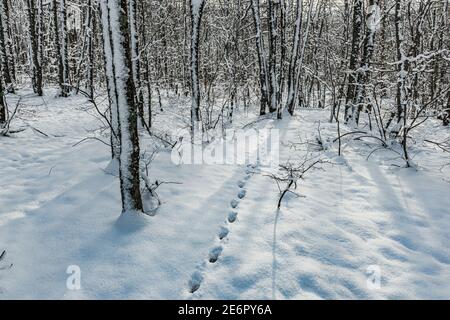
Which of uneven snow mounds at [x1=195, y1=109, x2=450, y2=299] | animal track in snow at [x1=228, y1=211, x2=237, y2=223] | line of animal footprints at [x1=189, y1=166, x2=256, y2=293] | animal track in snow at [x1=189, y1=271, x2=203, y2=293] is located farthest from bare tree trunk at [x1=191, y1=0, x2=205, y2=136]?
animal track in snow at [x1=189, y1=271, x2=203, y2=293]

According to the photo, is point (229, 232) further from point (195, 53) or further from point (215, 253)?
point (195, 53)

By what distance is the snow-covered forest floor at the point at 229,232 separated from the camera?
9.50 feet

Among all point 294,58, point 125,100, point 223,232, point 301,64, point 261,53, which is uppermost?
point 261,53

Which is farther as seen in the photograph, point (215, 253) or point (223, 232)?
point (223, 232)

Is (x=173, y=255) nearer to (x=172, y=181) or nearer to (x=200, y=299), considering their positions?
(x=200, y=299)

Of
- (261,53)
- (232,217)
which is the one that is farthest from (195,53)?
(232,217)

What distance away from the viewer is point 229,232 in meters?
3.81

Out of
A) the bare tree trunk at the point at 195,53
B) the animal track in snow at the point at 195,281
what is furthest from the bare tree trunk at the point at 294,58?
the animal track in snow at the point at 195,281

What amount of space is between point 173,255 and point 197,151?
401 centimetres

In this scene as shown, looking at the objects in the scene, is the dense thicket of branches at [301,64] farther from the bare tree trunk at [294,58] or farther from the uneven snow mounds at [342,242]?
the uneven snow mounds at [342,242]

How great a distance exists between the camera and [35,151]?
6730 millimetres

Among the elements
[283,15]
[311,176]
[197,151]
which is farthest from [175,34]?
[311,176]

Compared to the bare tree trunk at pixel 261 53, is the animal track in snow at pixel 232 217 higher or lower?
lower

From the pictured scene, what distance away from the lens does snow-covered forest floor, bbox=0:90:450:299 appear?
290cm
